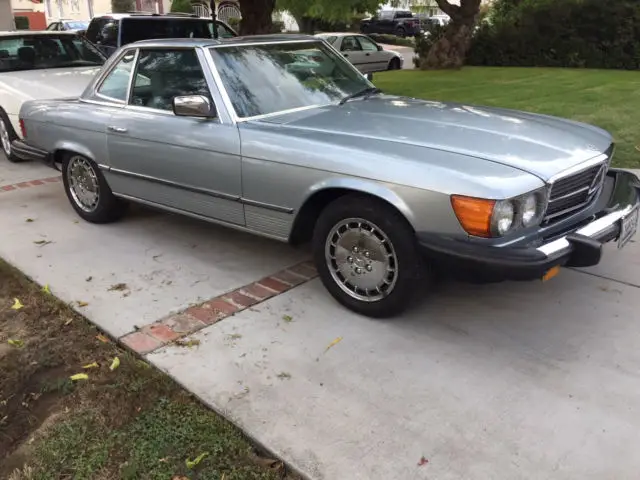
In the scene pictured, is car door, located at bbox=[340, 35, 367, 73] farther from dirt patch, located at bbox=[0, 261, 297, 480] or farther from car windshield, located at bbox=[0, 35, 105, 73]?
dirt patch, located at bbox=[0, 261, 297, 480]

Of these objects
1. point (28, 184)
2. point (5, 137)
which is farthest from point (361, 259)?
point (5, 137)

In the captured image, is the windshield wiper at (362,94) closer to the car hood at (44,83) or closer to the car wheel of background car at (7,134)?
the car hood at (44,83)

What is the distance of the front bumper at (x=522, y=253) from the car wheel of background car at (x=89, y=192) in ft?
10.5

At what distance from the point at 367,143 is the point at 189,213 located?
5.33ft

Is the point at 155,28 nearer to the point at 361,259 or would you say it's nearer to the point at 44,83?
the point at 44,83

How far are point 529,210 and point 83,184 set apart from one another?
4.02 meters

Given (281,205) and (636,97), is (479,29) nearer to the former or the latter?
(636,97)

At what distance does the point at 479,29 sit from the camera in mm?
18828

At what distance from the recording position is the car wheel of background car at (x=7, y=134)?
7609mm

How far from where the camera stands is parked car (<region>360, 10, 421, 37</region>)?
37.7m

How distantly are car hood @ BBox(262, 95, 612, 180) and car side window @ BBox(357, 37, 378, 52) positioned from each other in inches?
597

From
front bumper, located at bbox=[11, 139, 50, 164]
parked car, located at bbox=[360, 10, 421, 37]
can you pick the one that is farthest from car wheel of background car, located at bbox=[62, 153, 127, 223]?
parked car, located at bbox=[360, 10, 421, 37]

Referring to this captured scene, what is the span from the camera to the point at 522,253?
3.03m

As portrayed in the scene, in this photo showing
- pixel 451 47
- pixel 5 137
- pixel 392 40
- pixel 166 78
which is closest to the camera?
pixel 166 78
